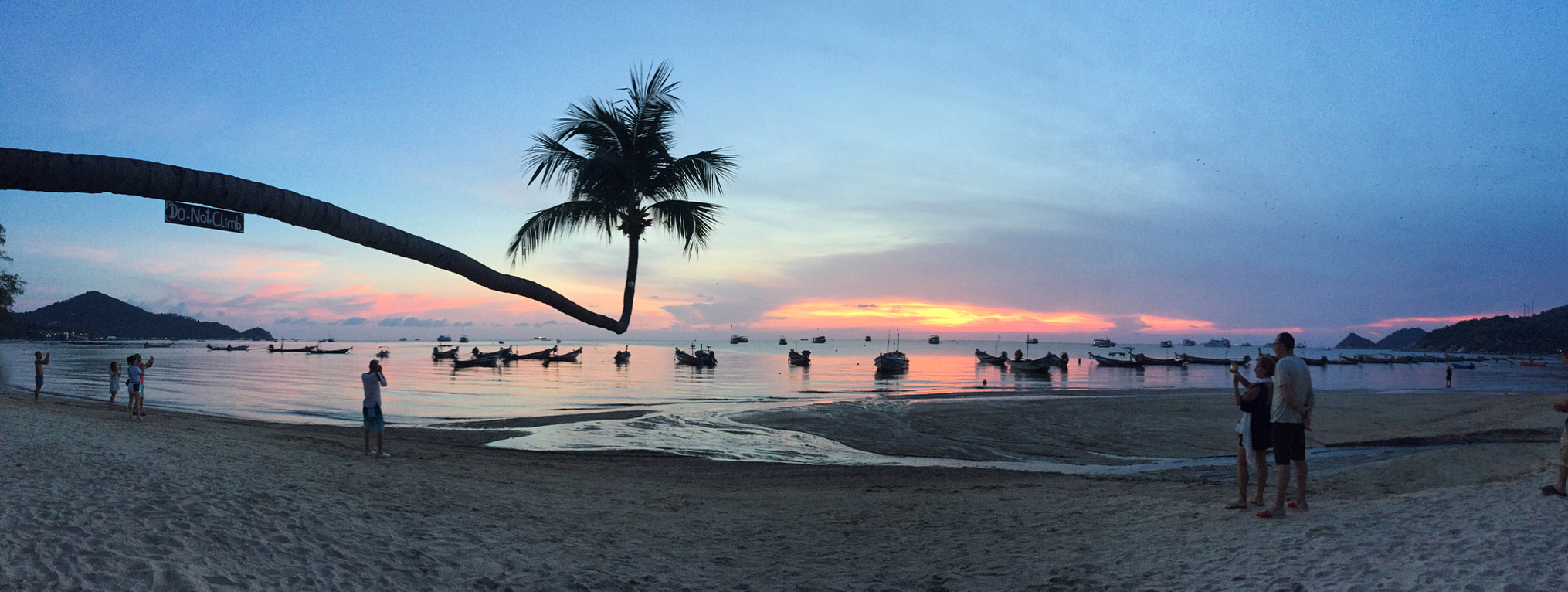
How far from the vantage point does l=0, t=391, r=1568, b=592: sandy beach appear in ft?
18.3

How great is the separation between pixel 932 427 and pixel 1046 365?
46.6 meters

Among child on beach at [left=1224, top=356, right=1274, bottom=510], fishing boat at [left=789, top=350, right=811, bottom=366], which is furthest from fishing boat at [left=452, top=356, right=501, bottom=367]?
child on beach at [left=1224, top=356, right=1274, bottom=510]

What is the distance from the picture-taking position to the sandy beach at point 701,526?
18.3 feet

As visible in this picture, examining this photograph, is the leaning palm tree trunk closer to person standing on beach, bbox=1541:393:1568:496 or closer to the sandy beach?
the sandy beach

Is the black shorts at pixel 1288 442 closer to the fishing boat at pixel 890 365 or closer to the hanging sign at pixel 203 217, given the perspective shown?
the hanging sign at pixel 203 217

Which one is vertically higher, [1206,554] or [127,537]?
[127,537]

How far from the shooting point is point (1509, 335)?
141000 mm

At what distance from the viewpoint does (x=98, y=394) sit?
3262cm

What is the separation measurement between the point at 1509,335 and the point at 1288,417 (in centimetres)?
19290

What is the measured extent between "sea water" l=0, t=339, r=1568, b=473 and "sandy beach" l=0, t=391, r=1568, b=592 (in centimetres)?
540

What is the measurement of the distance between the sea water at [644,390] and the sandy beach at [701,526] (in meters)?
5.40

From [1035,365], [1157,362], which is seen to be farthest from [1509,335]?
[1035,365]

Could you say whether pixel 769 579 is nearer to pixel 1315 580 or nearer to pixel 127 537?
pixel 1315 580

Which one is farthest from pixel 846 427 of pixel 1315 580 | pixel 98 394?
pixel 98 394
